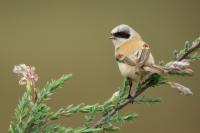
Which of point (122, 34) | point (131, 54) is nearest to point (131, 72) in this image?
point (131, 54)

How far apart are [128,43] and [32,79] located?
64 cm

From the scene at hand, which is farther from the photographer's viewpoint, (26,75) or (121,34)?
(121,34)

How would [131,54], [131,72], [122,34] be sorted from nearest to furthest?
1. [131,72]
2. [131,54]
3. [122,34]

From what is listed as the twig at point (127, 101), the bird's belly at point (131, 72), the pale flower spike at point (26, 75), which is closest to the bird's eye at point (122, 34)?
the bird's belly at point (131, 72)

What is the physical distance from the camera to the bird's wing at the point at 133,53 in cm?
142

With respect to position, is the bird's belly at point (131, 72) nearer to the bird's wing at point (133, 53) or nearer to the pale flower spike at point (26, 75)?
the bird's wing at point (133, 53)

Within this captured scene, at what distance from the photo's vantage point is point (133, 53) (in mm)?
1516

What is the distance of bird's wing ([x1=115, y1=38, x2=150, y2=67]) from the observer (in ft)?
4.65

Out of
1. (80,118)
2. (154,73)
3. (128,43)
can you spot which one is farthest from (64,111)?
(80,118)

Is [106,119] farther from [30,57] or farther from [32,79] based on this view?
[30,57]

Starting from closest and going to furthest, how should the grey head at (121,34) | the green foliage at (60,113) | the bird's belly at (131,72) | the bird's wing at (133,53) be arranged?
the green foliage at (60,113)
the bird's belly at (131,72)
the bird's wing at (133,53)
the grey head at (121,34)

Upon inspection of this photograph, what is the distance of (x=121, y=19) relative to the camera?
3611 millimetres

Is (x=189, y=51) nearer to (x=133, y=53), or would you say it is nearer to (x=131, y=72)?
(x=131, y=72)

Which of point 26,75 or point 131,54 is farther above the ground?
point 131,54
